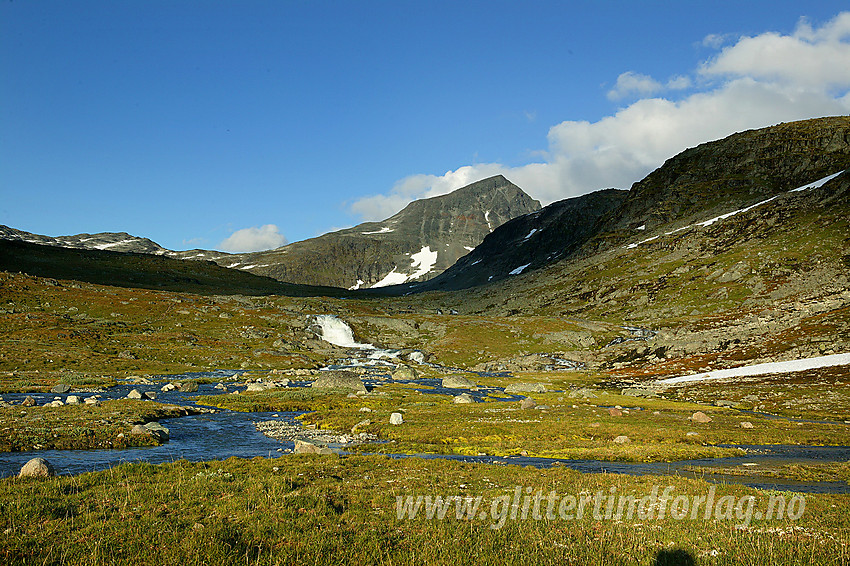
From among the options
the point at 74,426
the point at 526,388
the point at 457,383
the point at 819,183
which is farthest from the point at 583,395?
the point at 819,183

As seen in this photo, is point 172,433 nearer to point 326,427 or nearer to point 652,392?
point 326,427

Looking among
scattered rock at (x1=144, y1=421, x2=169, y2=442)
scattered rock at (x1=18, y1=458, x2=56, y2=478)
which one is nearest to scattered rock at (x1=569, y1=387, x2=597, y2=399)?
scattered rock at (x1=144, y1=421, x2=169, y2=442)

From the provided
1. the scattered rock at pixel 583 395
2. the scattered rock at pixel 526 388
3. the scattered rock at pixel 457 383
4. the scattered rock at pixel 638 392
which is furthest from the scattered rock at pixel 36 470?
the scattered rock at pixel 638 392

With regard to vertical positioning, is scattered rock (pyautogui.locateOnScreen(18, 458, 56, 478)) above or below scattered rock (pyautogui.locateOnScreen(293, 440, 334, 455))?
above

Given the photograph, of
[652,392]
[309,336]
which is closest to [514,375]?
[652,392]

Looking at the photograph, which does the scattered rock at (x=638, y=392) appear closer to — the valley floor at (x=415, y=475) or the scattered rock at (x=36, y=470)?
the valley floor at (x=415, y=475)

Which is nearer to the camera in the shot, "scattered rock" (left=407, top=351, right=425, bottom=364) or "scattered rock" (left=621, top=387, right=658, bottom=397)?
"scattered rock" (left=621, top=387, right=658, bottom=397)

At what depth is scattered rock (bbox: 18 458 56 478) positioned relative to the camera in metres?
21.4

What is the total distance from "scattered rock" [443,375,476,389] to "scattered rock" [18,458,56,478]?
7098 cm

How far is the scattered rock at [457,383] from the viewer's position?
89181 mm

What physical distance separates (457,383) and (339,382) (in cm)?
2366

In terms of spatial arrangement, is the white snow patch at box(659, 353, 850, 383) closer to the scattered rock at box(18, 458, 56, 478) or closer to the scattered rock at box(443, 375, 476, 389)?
the scattered rock at box(443, 375, 476, 389)

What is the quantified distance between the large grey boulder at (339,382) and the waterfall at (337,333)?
59833 mm

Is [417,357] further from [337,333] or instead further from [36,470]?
[36,470]
